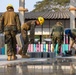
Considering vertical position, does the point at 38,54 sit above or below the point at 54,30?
below

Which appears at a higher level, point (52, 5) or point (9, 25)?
point (52, 5)

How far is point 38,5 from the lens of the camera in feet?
196

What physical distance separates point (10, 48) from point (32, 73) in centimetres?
359

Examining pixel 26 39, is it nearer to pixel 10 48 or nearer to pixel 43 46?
pixel 10 48

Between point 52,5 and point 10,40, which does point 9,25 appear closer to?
point 10,40

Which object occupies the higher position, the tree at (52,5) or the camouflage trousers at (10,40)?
the tree at (52,5)

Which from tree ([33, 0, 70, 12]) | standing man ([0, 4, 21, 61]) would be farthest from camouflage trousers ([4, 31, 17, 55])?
tree ([33, 0, 70, 12])

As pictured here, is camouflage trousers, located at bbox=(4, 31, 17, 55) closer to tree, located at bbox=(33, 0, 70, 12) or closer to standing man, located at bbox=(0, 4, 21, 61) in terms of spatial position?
standing man, located at bbox=(0, 4, 21, 61)

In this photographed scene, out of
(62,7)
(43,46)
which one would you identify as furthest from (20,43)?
(62,7)

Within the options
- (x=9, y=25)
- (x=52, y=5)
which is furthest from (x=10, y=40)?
(x=52, y=5)

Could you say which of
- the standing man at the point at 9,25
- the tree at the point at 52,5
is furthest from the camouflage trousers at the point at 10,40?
the tree at the point at 52,5

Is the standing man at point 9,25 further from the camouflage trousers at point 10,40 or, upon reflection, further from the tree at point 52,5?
the tree at point 52,5

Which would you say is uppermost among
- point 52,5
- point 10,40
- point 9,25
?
point 52,5

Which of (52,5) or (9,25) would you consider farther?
(52,5)
